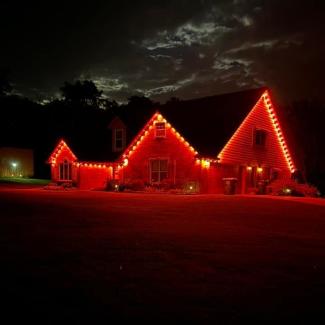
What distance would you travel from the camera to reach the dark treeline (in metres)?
42.0

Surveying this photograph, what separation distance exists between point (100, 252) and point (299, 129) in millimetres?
42743

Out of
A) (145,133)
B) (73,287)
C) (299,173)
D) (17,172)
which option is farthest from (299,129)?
(73,287)

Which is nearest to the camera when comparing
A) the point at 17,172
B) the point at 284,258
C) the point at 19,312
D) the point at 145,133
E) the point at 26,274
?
the point at 19,312

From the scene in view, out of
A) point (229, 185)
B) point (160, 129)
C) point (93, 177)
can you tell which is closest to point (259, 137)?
point (229, 185)

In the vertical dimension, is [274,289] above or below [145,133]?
below

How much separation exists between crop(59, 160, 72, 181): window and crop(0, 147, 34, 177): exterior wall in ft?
58.8

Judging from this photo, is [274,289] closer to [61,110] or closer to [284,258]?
[284,258]

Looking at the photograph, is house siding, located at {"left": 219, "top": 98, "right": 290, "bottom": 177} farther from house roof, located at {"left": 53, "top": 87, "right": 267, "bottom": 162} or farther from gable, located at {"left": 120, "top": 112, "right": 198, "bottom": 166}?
gable, located at {"left": 120, "top": 112, "right": 198, "bottom": 166}

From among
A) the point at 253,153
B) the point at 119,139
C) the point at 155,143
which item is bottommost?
the point at 253,153

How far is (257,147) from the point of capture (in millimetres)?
32156

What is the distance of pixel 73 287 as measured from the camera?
227 inches

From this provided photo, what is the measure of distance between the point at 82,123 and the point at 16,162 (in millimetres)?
11047

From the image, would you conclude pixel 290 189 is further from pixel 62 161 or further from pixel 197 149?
pixel 62 161

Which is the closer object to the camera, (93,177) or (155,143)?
(155,143)
